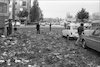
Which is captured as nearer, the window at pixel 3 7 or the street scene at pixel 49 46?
the street scene at pixel 49 46

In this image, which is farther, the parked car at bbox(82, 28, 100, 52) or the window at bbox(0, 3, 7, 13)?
the window at bbox(0, 3, 7, 13)

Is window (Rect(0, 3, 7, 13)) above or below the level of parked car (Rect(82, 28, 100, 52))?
above

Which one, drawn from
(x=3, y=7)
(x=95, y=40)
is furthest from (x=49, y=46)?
(x=3, y=7)

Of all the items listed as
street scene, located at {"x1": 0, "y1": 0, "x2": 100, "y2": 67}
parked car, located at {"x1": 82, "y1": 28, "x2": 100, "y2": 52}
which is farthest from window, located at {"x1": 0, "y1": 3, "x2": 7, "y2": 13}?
parked car, located at {"x1": 82, "y1": 28, "x2": 100, "y2": 52}

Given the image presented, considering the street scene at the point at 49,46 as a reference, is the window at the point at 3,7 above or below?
above

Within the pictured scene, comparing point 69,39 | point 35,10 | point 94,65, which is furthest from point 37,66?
point 35,10

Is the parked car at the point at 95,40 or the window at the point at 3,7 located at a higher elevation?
the window at the point at 3,7

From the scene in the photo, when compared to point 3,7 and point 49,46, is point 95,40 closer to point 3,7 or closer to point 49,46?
point 49,46

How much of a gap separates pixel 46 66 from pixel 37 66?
0.36m

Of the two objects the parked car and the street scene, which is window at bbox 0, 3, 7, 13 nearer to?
the street scene

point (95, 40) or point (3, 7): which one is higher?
point (3, 7)

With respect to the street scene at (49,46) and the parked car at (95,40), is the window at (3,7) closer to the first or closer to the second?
the street scene at (49,46)

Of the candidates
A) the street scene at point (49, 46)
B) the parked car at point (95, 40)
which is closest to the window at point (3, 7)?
the street scene at point (49, 46)

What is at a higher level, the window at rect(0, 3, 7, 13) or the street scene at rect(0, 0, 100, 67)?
the window at rect(0, 3, 7, 13)
